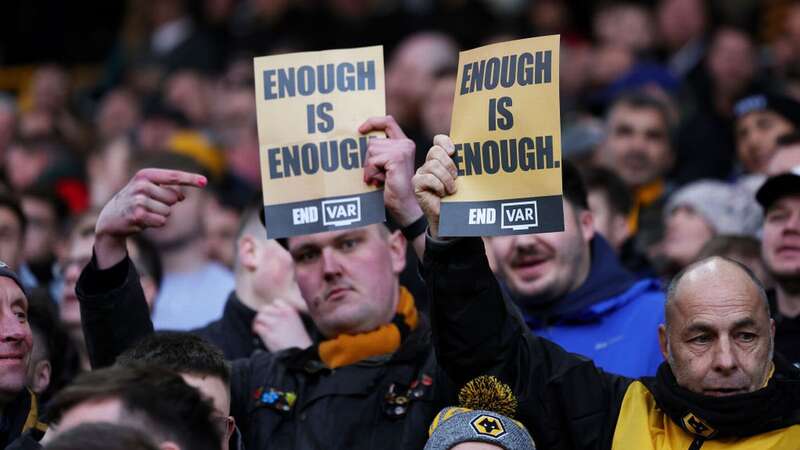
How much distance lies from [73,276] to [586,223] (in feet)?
8.57

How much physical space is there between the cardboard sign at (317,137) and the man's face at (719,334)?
1184 millimetres

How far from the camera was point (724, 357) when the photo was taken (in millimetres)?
5250

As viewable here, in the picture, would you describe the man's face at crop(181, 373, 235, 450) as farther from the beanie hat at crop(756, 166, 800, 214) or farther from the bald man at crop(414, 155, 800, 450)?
the beanie hat at crop(756, 166, 800, 214)

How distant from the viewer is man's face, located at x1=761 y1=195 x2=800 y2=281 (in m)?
6.61

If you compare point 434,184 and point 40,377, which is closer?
point 434,184

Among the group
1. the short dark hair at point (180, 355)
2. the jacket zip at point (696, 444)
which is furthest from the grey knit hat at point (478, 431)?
the short dark hair at point (180, 355)

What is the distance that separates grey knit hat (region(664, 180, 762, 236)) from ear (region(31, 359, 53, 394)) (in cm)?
366

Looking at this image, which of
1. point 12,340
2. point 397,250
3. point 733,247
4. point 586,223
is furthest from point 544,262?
point 12,340

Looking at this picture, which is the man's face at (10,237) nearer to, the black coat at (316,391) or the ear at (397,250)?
the black coat at (316,391)

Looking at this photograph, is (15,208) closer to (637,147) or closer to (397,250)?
(397,250)

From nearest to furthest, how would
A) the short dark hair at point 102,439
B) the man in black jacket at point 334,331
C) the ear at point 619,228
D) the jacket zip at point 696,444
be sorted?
the short dark hair at point 102,439 < the jacket zip at point 696,444 < the man in black jacket at point 334,331 < the ear at point 619,228

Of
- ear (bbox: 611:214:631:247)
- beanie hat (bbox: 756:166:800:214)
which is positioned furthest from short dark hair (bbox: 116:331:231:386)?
ear (bbox: 611:214:631:247)

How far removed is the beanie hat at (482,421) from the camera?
5.12 meters

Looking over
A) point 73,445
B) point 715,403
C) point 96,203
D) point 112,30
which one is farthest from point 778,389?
point 112,30
